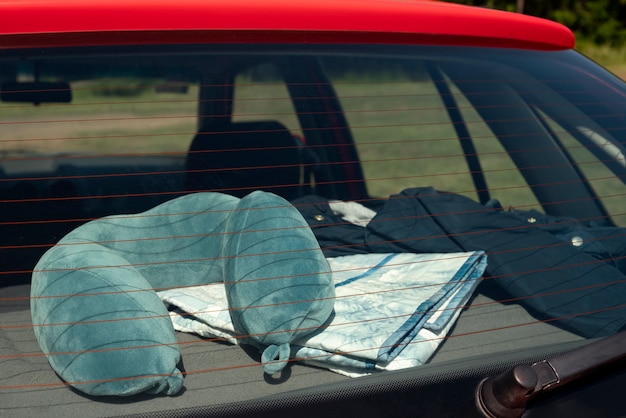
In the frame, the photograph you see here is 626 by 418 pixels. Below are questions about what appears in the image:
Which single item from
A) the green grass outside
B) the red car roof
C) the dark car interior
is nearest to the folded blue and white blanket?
the dark car interior

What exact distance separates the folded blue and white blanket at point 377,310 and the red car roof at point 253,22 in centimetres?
52

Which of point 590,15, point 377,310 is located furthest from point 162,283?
point 590,15

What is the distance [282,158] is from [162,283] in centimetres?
40

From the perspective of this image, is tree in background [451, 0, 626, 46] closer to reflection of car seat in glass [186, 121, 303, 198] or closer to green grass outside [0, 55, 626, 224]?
green grass outside [0, 55, 626, 224]

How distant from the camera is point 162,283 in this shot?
1.64m

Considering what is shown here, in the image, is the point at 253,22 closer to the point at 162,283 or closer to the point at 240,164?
the point at 240,164

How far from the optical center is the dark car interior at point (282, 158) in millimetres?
1282

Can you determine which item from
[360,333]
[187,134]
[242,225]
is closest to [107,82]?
[187,134]

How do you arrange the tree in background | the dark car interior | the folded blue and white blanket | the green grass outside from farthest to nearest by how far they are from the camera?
1. the tree in background
2. the green grass outside
3. the folded blue and white blanket
4. the dark car interior

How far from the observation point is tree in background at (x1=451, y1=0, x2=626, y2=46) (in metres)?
16.0

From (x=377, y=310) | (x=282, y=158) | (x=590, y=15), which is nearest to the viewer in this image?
(x=377, y=310)

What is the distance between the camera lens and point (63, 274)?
1451mm

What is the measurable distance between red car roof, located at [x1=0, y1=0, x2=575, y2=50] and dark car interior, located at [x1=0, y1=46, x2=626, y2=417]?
2.0 inches

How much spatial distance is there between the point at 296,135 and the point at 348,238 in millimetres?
411
